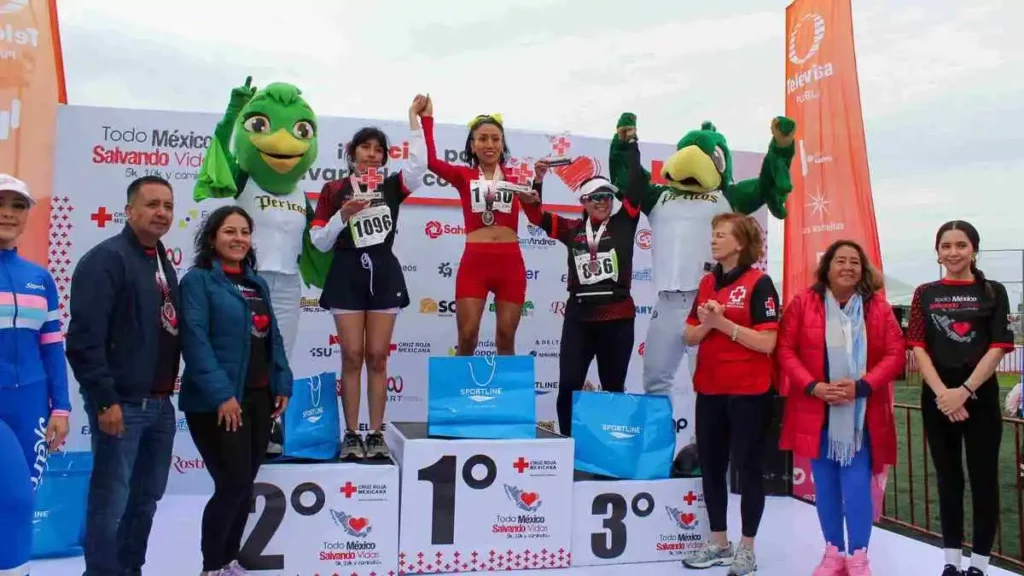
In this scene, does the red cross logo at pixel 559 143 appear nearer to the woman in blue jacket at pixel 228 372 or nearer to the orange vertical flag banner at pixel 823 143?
the orange vertical flag banner at pixel 823 143

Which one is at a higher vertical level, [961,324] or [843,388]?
[961,324]

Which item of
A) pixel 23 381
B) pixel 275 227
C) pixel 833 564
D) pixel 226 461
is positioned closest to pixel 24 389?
pixel 23 381

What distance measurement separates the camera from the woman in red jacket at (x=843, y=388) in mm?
3018

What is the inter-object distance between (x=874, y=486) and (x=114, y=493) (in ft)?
10.1

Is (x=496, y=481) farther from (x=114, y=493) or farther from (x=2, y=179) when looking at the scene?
(x=2, y=179)

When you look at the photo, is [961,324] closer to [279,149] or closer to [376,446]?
[376,446]

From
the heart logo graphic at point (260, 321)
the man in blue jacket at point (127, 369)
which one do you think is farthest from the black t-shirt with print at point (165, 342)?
the heart logo graphic at point (260, 321)

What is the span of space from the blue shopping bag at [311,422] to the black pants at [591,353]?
1.21 meters

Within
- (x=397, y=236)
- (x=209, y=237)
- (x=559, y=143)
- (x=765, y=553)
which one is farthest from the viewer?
(x=397, y=236)

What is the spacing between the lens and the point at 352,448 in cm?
334

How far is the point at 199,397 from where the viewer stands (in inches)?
102

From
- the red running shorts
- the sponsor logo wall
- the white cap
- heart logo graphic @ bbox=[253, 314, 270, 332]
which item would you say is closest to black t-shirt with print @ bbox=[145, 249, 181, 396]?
heart logo graphic @ bbox=[253, 314, 270, 332]

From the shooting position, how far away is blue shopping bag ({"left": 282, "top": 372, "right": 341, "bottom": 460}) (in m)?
3.21

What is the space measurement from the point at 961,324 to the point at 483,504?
2.09 metres
